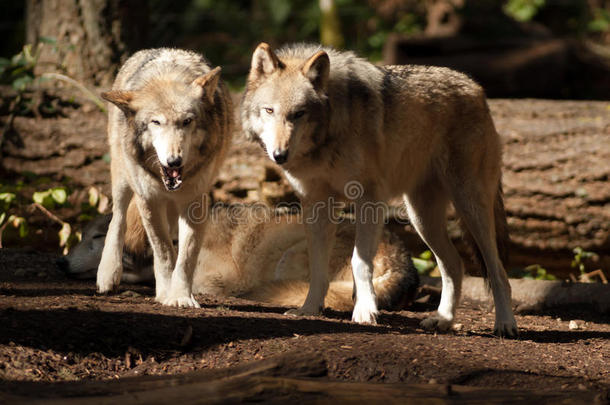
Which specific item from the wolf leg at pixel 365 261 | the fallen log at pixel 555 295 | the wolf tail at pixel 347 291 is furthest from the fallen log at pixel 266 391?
the fallen log at pixel 555 295

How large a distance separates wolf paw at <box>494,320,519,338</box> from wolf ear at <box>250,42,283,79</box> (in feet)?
8.22

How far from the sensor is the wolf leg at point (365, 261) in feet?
16.0

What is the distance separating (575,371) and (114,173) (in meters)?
3.58

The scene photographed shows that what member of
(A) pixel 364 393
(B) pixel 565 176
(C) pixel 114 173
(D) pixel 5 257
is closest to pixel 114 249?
(C) pixel 114 173

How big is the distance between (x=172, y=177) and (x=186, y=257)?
65 cm

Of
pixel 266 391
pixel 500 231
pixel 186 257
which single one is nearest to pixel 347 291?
pixel 500 231

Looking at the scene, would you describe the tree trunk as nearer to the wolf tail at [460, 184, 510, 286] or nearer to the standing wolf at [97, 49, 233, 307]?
the standing wolf at [97, 49, 233, 307]

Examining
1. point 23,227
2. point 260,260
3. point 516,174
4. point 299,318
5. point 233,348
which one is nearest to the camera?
point 233,348

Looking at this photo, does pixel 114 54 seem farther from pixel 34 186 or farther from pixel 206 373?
pixel 206 373

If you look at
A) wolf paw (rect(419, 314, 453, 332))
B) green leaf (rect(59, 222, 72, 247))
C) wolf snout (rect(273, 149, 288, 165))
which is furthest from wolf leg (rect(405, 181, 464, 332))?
green leaf (rect(59, 222, 72, 247))

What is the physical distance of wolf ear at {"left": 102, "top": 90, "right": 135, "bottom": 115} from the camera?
4.64 metres

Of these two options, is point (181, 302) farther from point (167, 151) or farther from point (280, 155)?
point (280, 155)

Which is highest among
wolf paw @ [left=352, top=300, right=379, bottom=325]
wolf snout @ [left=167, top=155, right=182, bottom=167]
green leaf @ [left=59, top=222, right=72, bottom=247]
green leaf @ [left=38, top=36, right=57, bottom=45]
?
green leaf @ [left=38, top=36, right=57, bottom=45]

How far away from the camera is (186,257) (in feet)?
16.2
